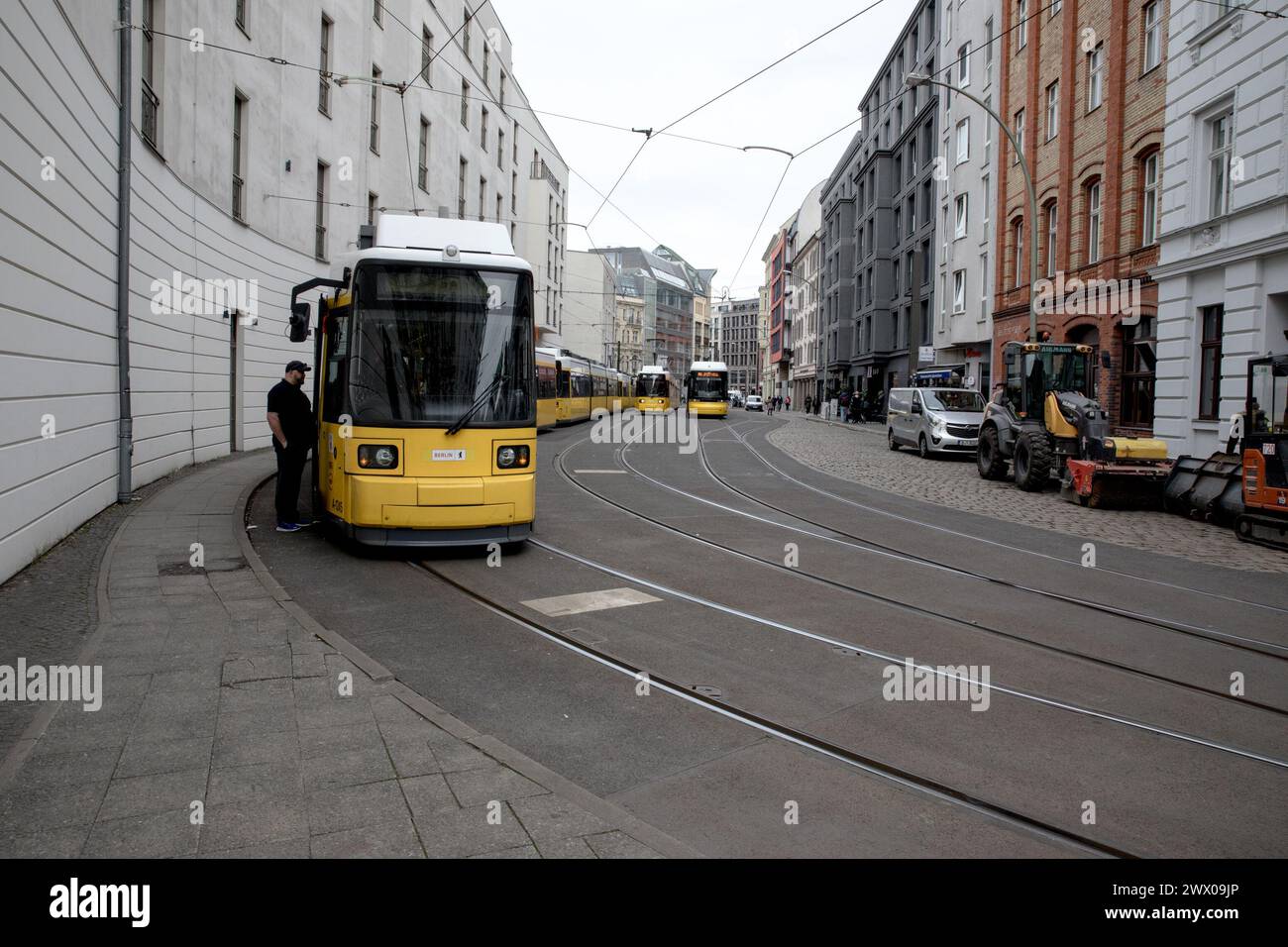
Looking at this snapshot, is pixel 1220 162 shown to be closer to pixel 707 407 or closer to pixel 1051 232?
pixel 1051 232

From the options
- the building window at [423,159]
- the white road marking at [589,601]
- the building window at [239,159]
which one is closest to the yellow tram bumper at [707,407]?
the building window at [423,159]

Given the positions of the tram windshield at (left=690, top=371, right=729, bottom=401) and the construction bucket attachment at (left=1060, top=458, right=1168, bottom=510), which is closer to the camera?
the construction bucket attachment at (left=1060, top=458, right=1168, bottom=510)

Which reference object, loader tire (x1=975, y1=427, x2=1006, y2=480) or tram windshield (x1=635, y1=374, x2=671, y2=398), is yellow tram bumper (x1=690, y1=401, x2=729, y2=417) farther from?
loader tire (x1=975, y1=427, x2=1006, y2=480)

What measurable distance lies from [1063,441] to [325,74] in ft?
64.8

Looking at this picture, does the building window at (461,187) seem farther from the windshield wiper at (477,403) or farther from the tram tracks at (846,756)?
the tram tracks at (846,756)

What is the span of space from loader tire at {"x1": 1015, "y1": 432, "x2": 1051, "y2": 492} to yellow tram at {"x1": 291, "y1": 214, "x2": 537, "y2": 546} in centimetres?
1183

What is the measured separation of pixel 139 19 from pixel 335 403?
8612 millimetres

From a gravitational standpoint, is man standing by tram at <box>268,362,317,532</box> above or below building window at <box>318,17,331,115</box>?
below

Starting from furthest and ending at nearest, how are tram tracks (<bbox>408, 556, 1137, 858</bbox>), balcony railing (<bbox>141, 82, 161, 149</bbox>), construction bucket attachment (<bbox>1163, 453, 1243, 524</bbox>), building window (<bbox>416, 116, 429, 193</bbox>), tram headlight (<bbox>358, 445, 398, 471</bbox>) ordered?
building window (<bbox>416, 116, 429, 193</bbox>) < balcony railing (<bbox>141, 82, 161, 149</bbox>) < construction bucket attachment (<bbox>1163, 453, 1243, 524</bbox>) < tram headlight (<bbox>358, 445, 398, 471</bbox>) < tram tracks (<bbox>408, 556, 1137, 858</bbox>)

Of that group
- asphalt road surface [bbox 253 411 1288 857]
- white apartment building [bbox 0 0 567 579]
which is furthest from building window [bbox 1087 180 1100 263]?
white apartment building [bbox 0 0 567 579]

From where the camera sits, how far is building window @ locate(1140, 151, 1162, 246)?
23.1 m

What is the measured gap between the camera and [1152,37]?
23234mm
